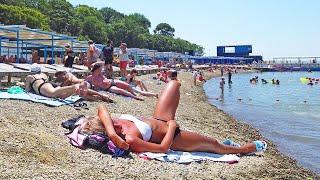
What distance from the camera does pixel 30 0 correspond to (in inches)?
3118

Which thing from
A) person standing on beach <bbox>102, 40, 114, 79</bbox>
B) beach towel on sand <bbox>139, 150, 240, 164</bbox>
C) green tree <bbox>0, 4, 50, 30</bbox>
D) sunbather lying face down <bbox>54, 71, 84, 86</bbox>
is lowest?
beach towel on sand <bbox>139, 150, 240, 164</bbox>

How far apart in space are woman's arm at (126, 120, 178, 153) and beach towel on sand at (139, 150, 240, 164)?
87 millimetres

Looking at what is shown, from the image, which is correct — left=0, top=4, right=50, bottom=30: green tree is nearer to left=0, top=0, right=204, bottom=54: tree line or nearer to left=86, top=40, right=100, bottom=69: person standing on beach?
left=0, top=0, right=204, bottom=54: tree line

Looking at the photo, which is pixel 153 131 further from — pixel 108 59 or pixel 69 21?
pixel 69 21

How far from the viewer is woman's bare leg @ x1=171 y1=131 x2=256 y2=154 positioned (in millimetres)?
7020

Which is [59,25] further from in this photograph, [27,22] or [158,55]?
[158,55]

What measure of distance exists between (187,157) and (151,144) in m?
0.67

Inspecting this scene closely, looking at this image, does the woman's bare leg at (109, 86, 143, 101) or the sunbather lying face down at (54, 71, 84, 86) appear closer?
the sunbather lying face down at (54, 71, 84, 86)

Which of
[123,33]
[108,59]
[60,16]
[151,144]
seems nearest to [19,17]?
[60,16]

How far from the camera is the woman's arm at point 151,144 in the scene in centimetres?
652

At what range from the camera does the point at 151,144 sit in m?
6.59

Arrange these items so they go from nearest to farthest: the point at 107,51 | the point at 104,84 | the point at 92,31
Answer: the point at 104,84 < the point at 107,51 < the point at 92,31

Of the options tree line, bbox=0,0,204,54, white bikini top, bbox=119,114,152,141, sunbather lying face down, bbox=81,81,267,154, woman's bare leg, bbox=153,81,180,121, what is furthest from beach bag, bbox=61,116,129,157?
tree line, bbox=0,0,204,54

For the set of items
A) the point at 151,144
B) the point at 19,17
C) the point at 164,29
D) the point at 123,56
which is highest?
the point at 164,29
